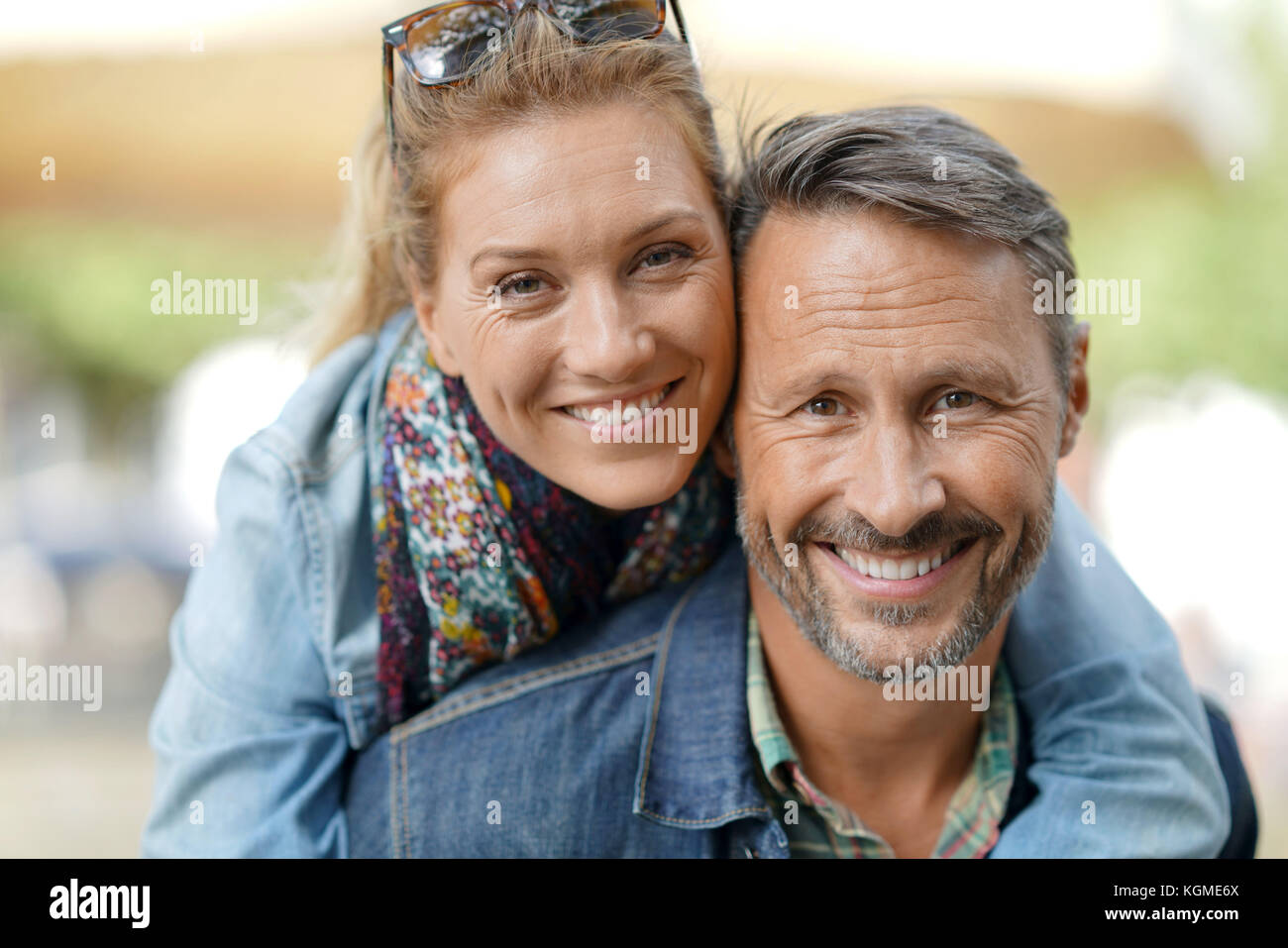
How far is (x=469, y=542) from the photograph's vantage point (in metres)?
2.07

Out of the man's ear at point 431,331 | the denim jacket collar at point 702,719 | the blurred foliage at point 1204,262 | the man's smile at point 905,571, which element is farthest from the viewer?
the blurred foliage at point 1204,262

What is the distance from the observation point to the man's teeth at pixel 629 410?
6.33ft

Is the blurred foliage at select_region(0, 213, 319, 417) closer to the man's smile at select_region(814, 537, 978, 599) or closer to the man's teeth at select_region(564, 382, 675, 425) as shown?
the man's teeth at select_region(564, 382, 675, 425)

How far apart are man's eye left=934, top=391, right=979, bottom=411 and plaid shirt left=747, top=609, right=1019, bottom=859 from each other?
0.64m

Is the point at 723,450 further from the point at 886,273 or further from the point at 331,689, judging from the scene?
the point at 331,689

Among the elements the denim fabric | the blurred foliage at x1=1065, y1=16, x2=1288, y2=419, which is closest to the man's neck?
the denim fabric

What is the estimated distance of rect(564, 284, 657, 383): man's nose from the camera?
1.82 m

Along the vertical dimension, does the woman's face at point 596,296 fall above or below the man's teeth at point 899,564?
above

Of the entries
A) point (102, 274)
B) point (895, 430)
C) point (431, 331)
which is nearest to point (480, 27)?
point (431, 331)

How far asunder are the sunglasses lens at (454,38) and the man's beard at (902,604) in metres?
1.03

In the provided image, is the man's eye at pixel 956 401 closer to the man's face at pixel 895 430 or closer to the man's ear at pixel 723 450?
the man's face at pixel 895 430

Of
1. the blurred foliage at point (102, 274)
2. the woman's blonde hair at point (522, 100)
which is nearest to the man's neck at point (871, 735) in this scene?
the woman's blonde hair at point (522, 100)

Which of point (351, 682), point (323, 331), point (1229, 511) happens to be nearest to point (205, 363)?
point (323, 331)
